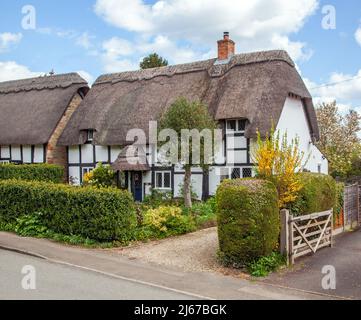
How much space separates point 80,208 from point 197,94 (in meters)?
12.1

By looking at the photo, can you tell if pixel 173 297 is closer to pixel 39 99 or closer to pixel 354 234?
pixel 354 234

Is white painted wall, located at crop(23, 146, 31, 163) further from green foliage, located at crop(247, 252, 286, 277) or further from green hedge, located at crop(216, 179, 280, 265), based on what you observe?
green foliage, located at crop(247, 252, 286, 277)

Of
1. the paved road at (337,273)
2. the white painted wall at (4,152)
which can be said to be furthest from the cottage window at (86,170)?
the paved road at (337,273)

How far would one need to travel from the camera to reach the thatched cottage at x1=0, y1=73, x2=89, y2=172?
26.8 m

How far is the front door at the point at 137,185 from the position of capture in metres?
23.7

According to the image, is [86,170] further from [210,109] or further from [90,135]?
[210,109]

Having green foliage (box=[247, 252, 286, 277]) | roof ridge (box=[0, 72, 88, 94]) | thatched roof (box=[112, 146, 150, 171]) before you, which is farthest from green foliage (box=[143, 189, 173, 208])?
roof ridge (box=[0, 72, 88, 94])

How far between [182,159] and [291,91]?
7.61 metres

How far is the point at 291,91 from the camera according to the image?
70.7 ft

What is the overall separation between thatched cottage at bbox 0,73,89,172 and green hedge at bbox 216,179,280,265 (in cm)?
1868

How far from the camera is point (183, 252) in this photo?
462 inches

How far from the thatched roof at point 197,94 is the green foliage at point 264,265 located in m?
10.2

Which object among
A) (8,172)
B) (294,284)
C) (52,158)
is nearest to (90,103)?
(52,158)

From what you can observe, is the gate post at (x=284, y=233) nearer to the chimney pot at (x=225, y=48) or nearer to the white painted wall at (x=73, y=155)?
the chimney pot at (x=225, y=48)
